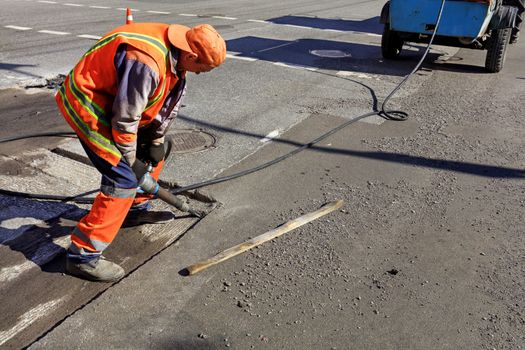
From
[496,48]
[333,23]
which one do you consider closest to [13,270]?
[496,48]

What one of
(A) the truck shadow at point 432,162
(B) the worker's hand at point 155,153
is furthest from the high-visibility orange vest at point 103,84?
(A) the truck shadow at point 432,162

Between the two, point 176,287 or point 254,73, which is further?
point 254,73

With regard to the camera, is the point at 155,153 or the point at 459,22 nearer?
the point at 155,153

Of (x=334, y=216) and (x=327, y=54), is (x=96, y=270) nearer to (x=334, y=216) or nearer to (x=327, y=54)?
(x=334, y=216)

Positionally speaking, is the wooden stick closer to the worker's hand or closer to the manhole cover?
the worker's hand

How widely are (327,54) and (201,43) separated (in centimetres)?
814

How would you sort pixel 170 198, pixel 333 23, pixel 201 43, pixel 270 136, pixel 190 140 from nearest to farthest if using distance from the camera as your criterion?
pixel 201 43, pixel 170 198, pixel 190 140, pixel 270 136, pixel 333 23

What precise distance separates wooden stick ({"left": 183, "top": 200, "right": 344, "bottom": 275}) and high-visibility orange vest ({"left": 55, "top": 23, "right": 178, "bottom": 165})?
94 cm

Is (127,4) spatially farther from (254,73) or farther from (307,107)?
(307,107)

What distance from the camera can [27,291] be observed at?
10.7 feet

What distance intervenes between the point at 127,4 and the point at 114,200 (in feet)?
52.0

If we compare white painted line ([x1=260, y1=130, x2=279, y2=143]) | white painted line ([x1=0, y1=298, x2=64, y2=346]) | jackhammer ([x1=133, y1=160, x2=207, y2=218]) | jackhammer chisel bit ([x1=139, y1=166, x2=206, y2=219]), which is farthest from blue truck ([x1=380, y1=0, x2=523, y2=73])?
white painted line ([x1=0, y1=298, x2=64, y2=346])

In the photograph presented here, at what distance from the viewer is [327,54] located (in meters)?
10.8

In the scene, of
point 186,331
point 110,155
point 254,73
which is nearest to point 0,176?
point 110,155
